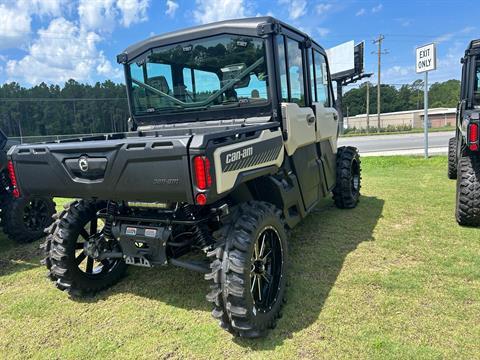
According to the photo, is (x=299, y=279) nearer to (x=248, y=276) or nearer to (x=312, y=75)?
(x=248, y=276)

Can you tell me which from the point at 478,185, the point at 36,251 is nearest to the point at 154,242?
the point at 36,251

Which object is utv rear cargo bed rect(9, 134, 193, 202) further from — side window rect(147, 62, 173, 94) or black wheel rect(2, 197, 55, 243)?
black wheel rect(2, 197, 55, 243)

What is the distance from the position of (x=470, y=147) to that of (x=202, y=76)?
3.09 metres

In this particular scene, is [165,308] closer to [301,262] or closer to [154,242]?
[154,242]

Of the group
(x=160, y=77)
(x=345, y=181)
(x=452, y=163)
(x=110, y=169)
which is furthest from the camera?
(x=452, y=163)

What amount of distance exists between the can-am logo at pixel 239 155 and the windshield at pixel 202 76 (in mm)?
949

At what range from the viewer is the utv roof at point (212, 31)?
3.49 metres

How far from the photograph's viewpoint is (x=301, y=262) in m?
4.10

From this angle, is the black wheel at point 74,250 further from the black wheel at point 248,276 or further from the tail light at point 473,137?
the tail light at point 473,137

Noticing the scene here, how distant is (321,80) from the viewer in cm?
509

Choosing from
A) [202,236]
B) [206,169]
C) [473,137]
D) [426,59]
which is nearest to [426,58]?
[426,59]

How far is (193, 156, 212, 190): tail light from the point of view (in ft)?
7.78

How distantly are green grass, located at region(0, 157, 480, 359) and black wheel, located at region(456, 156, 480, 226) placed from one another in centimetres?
17

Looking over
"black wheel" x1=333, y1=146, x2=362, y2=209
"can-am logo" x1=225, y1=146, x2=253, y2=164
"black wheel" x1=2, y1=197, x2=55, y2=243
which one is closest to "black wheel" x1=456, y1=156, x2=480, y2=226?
"black wheel" x1=333, y1=146, x2=362, y2=209
